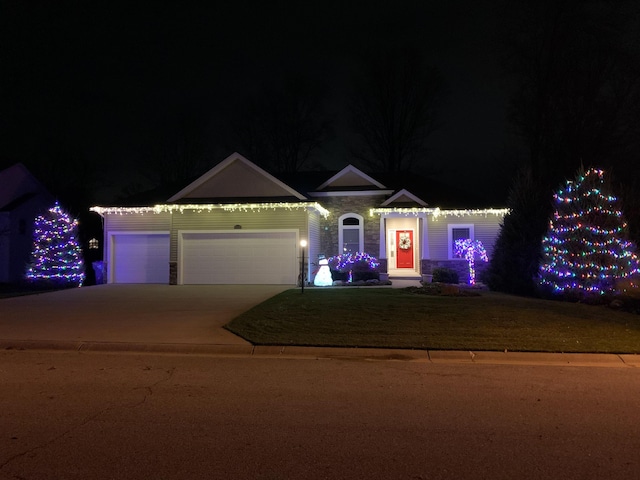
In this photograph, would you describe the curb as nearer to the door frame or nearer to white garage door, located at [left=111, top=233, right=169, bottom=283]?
white garage door, located at [left=111, top=233, right=169, bottom=283]

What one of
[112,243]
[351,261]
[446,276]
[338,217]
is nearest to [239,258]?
[351,261]

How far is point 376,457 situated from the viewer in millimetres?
4289

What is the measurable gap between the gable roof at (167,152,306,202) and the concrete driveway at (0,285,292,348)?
406 centimetres

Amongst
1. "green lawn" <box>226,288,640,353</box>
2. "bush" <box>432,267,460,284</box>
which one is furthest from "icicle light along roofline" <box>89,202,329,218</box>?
"green lawn" <box>226,288,640,353</box>

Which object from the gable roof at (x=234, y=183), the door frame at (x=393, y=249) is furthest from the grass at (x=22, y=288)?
the door frame at (x=393, y=249)

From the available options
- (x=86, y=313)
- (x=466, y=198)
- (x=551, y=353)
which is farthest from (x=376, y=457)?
(x=466, y=198)

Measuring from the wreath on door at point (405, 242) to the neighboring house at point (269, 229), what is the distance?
46 mm

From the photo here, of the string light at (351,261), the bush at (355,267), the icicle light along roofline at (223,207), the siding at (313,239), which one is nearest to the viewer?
the icicle light along roofline at (223,207)

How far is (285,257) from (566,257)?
10.0 meters

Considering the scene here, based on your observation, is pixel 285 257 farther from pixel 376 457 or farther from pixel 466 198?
pixel 376 457

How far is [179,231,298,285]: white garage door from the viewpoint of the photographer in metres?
19.8

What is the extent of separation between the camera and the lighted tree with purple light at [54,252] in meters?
21.2

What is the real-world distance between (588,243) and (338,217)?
1042 cm

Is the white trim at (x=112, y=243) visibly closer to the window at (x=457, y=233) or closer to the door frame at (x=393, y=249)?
the door frame at (x=393, y=249)
